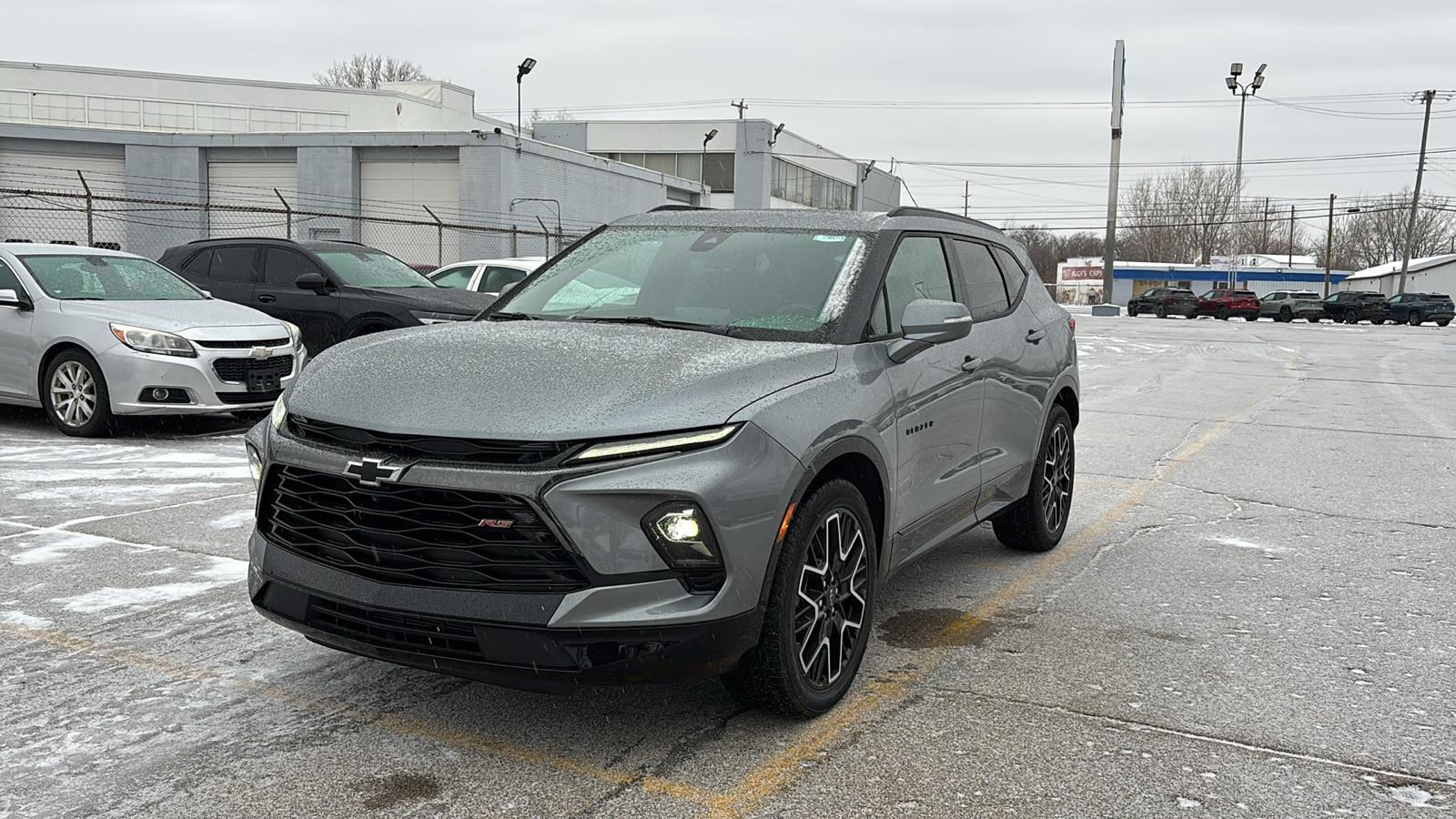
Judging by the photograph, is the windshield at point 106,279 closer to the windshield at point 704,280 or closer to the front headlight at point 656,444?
the windshield at point 704,280

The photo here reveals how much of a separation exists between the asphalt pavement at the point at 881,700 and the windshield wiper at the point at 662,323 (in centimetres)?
125

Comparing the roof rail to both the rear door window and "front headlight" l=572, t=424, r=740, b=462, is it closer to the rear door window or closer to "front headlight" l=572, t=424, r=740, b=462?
"front headlight" l=572, t=424, r=740, b=462

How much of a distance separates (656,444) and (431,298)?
10.2m

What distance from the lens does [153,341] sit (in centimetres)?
952

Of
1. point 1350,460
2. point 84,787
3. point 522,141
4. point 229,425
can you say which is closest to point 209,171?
point 522,141

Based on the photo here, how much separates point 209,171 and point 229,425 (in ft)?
92.1

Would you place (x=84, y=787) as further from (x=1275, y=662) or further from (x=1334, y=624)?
(x=1334, y=624)

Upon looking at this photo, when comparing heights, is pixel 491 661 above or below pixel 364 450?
below

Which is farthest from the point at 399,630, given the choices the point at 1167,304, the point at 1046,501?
the point at 1167,304

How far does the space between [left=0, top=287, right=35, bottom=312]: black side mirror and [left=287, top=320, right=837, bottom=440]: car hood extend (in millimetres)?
7198

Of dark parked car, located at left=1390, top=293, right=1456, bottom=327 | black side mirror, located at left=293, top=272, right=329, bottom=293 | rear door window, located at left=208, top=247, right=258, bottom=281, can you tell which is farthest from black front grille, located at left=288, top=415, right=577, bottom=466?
dark parked car, located at left=1390, top=293, right=1456, bottom=327

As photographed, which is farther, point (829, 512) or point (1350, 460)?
point (1350, 460)

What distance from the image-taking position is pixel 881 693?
13.7ft

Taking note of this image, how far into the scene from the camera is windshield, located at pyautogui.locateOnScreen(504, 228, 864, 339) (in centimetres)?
439
